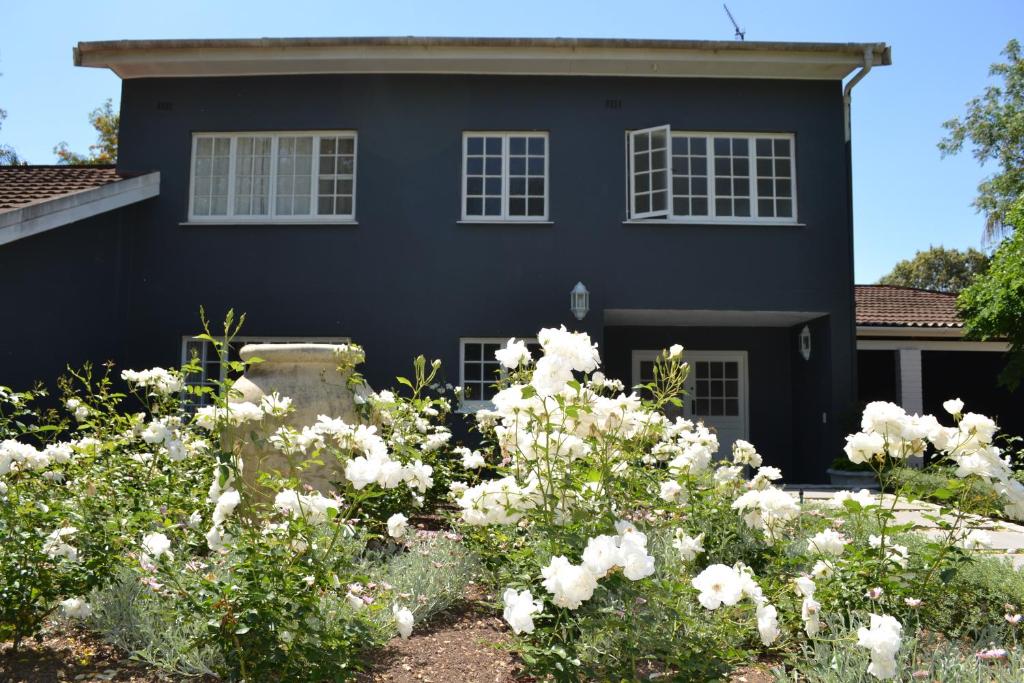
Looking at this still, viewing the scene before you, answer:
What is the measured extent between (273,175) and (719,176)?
627 centimetres

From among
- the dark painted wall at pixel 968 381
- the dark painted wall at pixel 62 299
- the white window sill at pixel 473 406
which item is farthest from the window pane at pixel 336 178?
the dark painted wall at pixel 968 381

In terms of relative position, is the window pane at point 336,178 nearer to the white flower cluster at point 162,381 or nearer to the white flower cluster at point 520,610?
the white flower cluster at point 162,381

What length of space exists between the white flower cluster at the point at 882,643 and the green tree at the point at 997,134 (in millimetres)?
21318

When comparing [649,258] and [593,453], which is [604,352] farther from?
[593,453]

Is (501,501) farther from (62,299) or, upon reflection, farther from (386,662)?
(62,299)

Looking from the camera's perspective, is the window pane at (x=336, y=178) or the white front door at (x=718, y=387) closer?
the window pane at (x=336, y=178)

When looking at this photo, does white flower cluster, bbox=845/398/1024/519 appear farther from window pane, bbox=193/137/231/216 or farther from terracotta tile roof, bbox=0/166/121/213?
window pane, bbox=193/137/231/216

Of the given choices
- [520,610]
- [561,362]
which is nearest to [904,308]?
[561,362]

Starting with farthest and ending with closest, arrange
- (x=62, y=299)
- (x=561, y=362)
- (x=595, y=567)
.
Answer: (x=62, y=299) → (x=561, y=362) → (x=595, y=567)

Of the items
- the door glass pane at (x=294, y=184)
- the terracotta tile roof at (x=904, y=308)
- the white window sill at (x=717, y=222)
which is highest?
the door glass pane at (x=294, y=184)

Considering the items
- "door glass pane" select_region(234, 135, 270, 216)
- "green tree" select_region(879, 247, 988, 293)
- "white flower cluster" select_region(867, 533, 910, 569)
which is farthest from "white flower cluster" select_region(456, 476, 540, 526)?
"green tree" select_region(879, 247, 988, 293)

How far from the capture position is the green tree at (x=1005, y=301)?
9.20m

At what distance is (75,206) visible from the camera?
9.16 m

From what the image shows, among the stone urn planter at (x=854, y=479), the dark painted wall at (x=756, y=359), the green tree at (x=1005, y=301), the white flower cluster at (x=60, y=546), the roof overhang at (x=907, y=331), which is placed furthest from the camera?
the roof overhang at (x=907, y=331)
